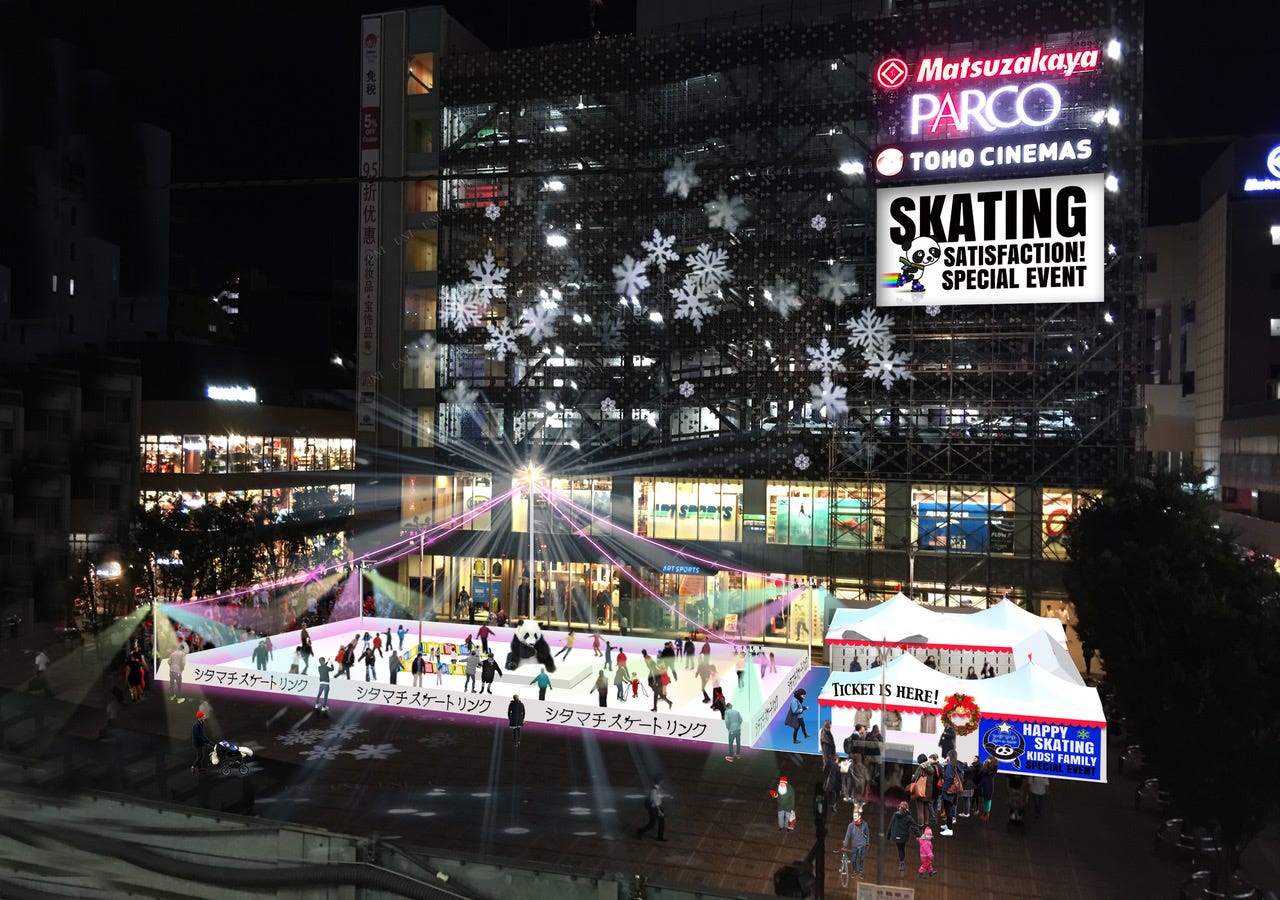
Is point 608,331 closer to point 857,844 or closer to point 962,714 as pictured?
point 962,714

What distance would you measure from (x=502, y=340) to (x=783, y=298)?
43.6 feet

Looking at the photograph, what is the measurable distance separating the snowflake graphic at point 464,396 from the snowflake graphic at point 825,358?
52.0ft

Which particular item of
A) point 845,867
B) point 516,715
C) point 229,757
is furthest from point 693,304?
point 845,867

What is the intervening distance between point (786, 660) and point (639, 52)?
2726cm

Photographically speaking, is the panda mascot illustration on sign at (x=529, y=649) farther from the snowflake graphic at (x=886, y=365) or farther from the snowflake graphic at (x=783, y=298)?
the snowflake graphic at (x=783, y=298)

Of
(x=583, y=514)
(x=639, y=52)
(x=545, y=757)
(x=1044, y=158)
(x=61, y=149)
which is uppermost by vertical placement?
(x=639, y=52)

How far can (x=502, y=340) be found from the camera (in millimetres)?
45406

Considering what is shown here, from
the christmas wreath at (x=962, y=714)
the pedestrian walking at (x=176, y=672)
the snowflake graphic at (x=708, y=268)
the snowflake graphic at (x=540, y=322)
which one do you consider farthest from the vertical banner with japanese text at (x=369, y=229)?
the christmas wreath at (x=962, y=714)

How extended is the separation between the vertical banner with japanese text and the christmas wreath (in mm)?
34025

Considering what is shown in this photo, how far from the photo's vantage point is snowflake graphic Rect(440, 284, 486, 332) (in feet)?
151

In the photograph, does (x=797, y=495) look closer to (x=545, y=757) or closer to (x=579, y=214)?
(x=579, y=214)

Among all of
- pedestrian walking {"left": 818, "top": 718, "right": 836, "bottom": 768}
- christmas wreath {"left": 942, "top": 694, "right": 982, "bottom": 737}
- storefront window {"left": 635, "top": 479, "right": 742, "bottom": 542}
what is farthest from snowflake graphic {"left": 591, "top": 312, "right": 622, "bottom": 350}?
christmas wreath {"left": 942, "top": 694, "right": 982, "bottom": 737}

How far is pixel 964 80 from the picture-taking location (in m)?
37.3

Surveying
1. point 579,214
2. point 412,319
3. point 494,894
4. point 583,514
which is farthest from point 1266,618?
point 412,319
